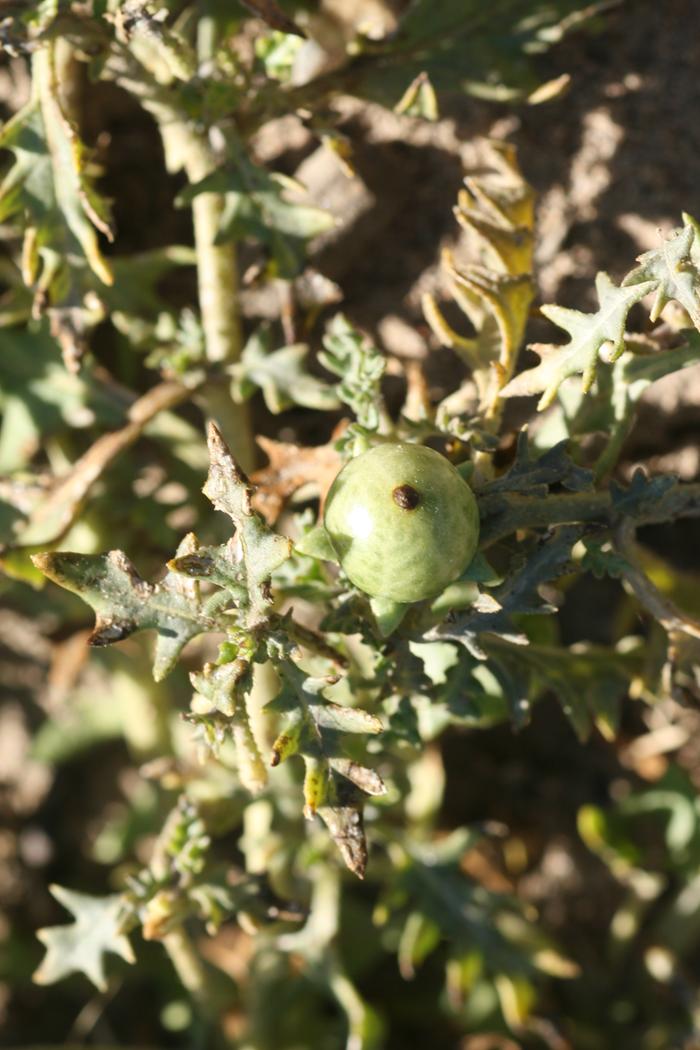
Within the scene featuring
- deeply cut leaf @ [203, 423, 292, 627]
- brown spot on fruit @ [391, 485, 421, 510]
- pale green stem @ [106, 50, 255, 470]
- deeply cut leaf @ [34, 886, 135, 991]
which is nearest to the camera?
brown spot on fruit @ [391, 485, 421, 510]

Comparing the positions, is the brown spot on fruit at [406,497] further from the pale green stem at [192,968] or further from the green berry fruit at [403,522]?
the pale green stem at [192,968]

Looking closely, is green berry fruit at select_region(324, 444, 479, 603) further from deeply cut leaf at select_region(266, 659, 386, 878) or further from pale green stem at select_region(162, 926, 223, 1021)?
pale green stem at select_region(162, 926, 223, 1021)

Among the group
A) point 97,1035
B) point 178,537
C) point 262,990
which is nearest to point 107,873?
point 97,1035

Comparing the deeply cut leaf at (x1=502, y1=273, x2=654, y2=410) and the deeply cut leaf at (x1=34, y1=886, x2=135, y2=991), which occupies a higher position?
the deeply cut leaf at (x1=502, y1=273, x2=654, y2=410)

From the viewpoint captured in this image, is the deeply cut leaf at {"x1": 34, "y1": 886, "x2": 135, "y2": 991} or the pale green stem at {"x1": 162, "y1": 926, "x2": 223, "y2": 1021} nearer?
the deeply cut leaf at {"x1": 34, "y1": 886, "x2": 135, "y2": 991}

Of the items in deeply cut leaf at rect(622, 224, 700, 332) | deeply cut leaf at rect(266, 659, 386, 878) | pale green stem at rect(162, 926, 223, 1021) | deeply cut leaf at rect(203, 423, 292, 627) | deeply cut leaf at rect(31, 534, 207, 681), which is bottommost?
pale green stem at rect(162, 926, 223, 1021)

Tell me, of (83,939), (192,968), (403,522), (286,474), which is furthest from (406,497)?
(192,968)

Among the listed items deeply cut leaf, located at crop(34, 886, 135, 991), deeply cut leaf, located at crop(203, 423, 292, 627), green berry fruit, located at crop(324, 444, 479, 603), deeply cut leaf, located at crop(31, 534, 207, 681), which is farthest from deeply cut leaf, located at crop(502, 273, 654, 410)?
deeply cut leaf, located at crop(34, 886, 135, 991)
